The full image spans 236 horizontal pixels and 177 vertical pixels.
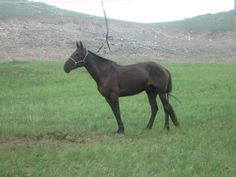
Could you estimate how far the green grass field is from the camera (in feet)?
27.6

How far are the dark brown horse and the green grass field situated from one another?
2.70 ft

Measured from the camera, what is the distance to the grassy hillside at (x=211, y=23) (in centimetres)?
5603

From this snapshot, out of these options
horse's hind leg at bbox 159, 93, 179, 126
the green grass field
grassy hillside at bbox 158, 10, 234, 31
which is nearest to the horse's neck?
the green grass field

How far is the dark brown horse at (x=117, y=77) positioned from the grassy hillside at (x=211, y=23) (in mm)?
43452

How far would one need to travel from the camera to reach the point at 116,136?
11305mm

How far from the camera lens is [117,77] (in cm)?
1188

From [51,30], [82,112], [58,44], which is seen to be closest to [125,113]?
[82,112]

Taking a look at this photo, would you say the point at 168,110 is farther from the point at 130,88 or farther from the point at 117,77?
the point at 117,77

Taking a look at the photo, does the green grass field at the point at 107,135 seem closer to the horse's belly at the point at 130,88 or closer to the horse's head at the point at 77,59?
the horse's belly at the point at 130,88

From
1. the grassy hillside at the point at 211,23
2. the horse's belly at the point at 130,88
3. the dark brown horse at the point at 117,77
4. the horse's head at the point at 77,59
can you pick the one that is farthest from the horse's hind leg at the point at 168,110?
the grassy hillside at the point at 211,23

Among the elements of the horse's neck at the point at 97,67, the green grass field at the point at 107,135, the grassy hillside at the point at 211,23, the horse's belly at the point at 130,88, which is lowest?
the grassy hillside at the point at 211,23

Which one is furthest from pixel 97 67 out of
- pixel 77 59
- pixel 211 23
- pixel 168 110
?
pixel 211 23

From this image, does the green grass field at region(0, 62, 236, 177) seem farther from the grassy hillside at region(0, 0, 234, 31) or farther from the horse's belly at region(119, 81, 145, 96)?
the grassy hillside at region(0, 0, 234, 31)

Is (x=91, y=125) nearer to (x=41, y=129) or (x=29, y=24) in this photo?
(x=41, y=129)
